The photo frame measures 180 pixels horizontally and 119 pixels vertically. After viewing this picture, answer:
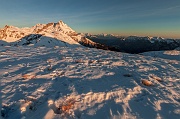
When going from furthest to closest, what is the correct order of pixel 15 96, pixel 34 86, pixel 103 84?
1. pixel 103 84
2. pixel 34 86
3. pixel 15 96

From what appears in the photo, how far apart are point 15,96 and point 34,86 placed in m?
1.28

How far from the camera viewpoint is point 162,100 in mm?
8141

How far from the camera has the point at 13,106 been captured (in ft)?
22.5

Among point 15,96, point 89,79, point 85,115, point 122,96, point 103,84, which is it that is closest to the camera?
point 85,115

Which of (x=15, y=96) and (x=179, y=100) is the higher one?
(x=15, y=96)

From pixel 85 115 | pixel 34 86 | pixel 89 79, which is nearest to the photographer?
pixel 85 115

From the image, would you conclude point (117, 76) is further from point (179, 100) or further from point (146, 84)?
point (179, 100)

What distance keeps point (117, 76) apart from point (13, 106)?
248 inches

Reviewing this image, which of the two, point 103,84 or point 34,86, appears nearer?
point 34,86

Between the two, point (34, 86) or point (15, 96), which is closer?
point (15, 96)

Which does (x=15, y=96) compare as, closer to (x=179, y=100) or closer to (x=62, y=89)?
(x=62, y=89)

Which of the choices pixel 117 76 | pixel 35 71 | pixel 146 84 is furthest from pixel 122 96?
pixel 35 71

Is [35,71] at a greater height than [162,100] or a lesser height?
greater

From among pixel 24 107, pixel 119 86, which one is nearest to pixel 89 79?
pixel 119 86
